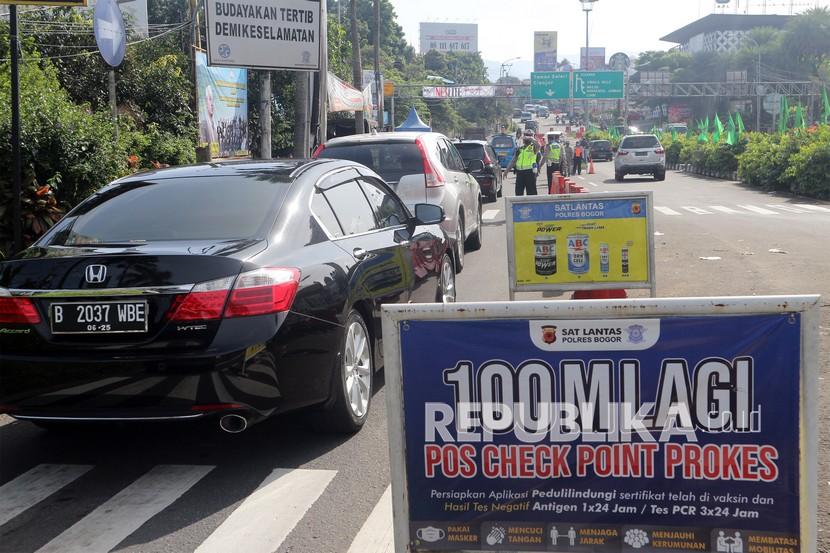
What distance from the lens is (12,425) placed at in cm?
607

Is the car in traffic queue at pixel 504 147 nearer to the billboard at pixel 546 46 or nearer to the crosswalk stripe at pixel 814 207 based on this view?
the crosswalk stripe at pixel 814 207

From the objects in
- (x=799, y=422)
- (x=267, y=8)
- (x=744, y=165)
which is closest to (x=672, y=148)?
(x=744, y=165)

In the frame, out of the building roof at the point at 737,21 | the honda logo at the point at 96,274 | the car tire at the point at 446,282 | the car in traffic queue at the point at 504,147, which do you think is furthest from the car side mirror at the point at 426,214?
the building roof at the point at 737,21

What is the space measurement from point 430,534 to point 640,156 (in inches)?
1292

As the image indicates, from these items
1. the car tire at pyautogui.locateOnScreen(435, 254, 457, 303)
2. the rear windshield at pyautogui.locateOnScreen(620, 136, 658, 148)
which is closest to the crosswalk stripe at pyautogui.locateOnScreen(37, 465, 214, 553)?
the car tire at pyautogui.locateOnScreen(435, 254, 457, 303)

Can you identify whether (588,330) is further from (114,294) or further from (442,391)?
(114,294)

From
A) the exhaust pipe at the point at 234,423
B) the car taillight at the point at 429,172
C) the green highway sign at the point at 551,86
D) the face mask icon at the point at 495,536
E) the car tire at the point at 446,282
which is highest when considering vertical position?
the green highway sign at the point at 551,86

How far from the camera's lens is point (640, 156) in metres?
34.5

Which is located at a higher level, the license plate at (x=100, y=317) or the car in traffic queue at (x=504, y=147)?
the car in traffic queue at (x=504, y=147)

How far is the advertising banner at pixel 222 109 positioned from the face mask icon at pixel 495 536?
59.0 feet

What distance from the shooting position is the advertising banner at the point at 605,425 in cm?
291

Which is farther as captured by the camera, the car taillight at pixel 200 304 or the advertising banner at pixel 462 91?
the advertising banner at pixel 462 91

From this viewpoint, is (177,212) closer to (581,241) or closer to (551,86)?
(581,241)

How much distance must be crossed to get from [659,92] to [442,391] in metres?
92.2
